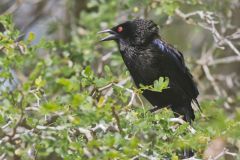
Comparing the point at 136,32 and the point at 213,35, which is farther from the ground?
the point at 136,32

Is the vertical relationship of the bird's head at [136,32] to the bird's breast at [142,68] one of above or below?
above

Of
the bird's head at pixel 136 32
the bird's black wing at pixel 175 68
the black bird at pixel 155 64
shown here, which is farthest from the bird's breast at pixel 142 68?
the bird's head at pixel 136 32

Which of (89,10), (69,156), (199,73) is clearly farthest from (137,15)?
(69,156)

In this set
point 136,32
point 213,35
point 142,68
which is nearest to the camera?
point 142,68

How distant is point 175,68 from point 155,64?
321 mm

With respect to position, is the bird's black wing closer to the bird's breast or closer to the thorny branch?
the bird's breast

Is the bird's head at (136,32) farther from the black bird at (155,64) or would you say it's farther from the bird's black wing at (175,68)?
the bird's black wing at (175,68)

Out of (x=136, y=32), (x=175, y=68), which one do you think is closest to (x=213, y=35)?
(x=175, y=68)

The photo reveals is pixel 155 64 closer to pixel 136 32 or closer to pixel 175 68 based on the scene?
pixel 175 68

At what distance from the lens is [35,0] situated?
836 cm

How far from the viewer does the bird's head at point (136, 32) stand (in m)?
6.09

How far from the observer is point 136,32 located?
20.1 feet

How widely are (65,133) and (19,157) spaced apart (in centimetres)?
39

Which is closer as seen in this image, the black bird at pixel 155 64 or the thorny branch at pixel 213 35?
the black bird at pixel 155 64
